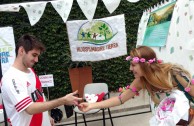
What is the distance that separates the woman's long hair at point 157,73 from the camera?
1.81 metres

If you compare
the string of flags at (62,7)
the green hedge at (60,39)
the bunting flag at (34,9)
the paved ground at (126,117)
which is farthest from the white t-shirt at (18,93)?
the green hedge at (60,39)

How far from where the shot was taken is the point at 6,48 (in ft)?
13.9

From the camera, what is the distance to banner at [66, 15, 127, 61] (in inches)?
190

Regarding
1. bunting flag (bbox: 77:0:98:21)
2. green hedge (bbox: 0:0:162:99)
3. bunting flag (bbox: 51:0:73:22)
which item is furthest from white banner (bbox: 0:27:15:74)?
green hedge (bbox: 0:0:162:99)

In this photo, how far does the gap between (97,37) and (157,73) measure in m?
3.13

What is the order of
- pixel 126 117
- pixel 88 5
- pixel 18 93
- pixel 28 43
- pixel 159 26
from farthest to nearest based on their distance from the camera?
pixel 126 117 → pixel 88 5 → pixel 159 26 → pixel 28 43 → pixel 18 93

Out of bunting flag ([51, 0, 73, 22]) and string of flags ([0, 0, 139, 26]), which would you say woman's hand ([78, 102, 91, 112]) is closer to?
string of flags ([0, 0, 139, 26])

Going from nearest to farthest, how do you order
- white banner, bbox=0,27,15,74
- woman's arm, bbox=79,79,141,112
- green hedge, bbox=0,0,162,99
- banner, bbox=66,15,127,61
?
woman's arm, bbox=79,79,141,112 < white banner, bbox=0,27,15,74 < banner, bbox=66,15,127,61 < green hedge, bbox=0,0,162,99

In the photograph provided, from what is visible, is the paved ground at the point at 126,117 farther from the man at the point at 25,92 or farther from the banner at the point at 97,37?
the man at the point at 25,92

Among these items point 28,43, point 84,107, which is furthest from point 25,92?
point 84,107

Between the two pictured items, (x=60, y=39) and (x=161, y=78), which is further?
(x=60, y=39)

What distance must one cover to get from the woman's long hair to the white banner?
2779 mm

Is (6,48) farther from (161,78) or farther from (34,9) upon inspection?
(161,78)

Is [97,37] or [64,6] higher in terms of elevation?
[64,6]
